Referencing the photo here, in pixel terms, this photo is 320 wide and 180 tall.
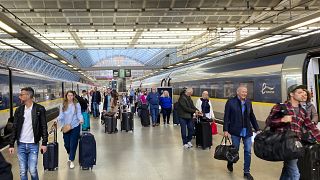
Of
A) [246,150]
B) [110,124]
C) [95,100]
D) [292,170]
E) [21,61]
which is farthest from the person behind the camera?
[21,61]

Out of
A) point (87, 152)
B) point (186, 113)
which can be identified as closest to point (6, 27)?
point (87, 152)

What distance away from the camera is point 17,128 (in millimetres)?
5594

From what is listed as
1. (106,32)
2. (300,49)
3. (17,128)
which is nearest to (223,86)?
(300,49)

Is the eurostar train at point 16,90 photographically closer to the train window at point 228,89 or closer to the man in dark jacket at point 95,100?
the man in dark jacket at point 95,100

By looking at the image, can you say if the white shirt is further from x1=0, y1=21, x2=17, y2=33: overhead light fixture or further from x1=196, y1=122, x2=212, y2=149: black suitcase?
x1=196, y1=122, x2=212, y2=149: black suitcase

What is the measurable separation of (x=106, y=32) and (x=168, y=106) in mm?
5198

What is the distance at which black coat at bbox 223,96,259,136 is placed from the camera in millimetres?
6812

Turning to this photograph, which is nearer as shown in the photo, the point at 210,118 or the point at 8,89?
the point at 210,118

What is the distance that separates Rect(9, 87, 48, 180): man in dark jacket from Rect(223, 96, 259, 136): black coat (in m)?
3.30

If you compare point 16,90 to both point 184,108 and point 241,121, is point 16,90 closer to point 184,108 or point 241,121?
point 184,108

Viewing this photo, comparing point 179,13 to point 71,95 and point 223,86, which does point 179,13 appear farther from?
point 71,95

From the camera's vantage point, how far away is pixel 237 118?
6.83 m

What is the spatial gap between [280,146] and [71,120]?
4522 mm

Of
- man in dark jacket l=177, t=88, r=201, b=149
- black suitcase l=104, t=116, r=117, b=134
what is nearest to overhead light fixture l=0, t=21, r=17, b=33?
man in dark jacket l=177, t=88, r=201, b=149
